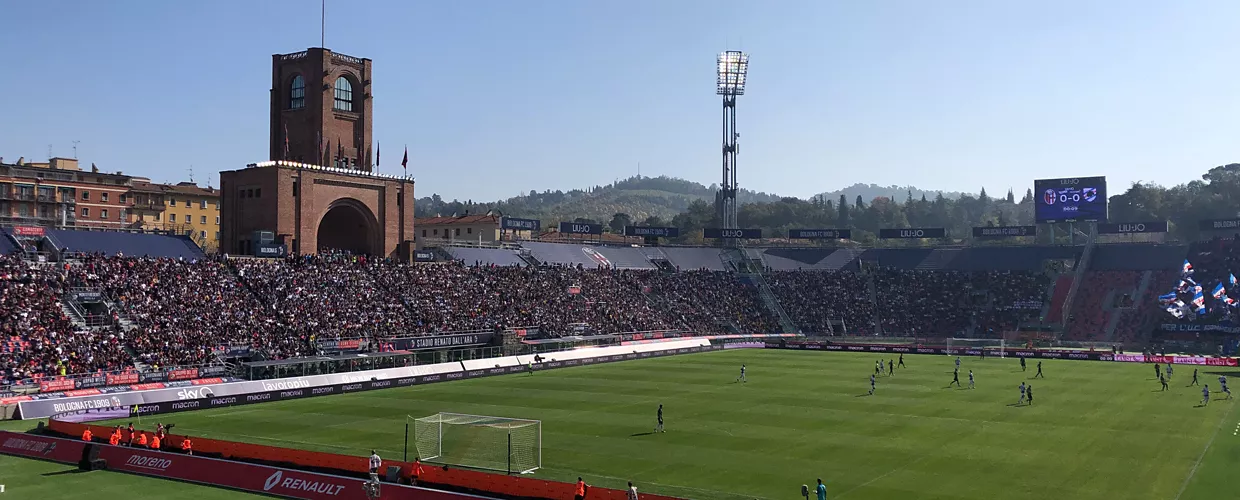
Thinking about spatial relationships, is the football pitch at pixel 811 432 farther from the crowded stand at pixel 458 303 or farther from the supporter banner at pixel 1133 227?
the supporter banner at pixel 1133 227

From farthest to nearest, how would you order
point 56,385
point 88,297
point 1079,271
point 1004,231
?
point 1004,231 < point 1079,271 < point 88,297 < point 56,385

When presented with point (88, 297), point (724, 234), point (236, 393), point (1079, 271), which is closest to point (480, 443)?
point (236, 393)

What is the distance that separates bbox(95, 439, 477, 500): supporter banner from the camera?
1123 inches

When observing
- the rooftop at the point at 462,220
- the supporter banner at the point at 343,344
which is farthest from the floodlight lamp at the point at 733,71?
the supporter banner at the point at 343,344

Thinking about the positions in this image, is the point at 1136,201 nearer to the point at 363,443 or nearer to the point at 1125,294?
the point at 1125,294

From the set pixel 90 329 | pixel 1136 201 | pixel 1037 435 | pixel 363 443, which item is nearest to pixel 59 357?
pixel 90 329

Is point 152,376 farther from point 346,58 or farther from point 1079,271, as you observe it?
point 1079,271

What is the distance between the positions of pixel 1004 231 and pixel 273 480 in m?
112

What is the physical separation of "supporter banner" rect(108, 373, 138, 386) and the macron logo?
2381cm

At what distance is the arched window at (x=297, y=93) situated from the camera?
3455 inches

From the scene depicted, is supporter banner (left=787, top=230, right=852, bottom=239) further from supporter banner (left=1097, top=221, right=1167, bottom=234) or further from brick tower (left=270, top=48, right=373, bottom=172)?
brick tower (left=270, top=48, right=373, bottom=172)

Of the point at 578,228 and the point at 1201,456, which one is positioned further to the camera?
the point at 578,228

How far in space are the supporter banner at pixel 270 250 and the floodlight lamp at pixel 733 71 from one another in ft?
212

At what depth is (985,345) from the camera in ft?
294
